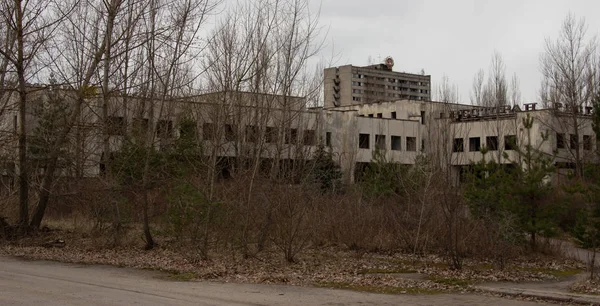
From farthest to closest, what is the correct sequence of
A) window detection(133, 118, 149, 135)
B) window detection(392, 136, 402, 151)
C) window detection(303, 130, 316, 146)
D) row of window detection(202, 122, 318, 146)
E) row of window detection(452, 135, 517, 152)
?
1. window detection(392, 136, 402, 151)
2. row of window detection(452, 135, 517, 152)
3. window detection(303, 130, 316, 146)
4. row of window detection(202, 122, 318, 146)
5. window detection(133, 118, 149, 135)

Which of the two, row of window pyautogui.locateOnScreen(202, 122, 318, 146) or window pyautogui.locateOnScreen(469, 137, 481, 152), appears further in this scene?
window pyautogui.locateOnScreen(469, 137, 481, 152)

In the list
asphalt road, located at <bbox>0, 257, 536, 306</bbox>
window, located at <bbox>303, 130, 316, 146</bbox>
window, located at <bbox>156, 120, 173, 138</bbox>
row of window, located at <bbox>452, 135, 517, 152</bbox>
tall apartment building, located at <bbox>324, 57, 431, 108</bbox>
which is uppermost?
tall apartment building, located at <bbox>324, 57, 431, 108</bbox>

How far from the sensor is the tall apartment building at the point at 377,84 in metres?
122

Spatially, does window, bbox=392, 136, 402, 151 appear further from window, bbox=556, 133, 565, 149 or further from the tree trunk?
the tree trunk

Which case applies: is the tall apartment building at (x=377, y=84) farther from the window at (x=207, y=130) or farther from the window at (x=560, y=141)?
the window at (x=207, y=130)

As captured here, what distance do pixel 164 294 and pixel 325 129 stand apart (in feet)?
151

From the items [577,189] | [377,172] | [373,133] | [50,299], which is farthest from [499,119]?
[50,299]

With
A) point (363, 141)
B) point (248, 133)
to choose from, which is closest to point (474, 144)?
point (363, 141)

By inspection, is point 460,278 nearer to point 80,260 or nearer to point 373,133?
point 80,260

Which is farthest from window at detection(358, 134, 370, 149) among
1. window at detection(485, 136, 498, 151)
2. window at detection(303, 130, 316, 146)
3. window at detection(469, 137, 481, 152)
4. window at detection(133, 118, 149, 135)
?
window at detection(133, 118, 149, 135)

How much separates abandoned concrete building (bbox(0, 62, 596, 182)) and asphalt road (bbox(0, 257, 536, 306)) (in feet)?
21.1

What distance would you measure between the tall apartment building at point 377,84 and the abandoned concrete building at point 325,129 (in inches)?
1987

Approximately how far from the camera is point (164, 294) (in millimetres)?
11984

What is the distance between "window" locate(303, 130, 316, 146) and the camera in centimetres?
3609
